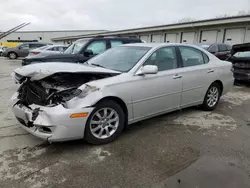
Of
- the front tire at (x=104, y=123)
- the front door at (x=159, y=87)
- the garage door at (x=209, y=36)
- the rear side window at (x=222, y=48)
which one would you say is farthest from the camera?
the garage door at (x=209, y=36)

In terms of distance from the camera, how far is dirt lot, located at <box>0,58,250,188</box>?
8.27ft

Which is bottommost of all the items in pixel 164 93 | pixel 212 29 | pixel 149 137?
pixel 149 137

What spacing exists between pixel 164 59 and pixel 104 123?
1.70 metres

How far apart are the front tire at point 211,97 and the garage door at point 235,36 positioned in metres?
12.1

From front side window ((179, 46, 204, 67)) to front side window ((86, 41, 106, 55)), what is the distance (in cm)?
390

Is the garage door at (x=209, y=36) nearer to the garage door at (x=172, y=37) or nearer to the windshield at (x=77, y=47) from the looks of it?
the garage door at (x=172, y=37)

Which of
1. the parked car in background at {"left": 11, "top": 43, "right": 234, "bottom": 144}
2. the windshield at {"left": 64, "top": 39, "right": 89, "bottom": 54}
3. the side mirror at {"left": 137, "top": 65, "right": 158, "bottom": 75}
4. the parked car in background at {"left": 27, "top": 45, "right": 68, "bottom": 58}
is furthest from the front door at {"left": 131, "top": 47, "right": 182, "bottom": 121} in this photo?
the parked car in background at {"left": 27, "top": 45, "right": 68, "bottom": 58}

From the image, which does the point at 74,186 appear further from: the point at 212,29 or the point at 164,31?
the point at 164,31

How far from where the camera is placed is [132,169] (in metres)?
2.74

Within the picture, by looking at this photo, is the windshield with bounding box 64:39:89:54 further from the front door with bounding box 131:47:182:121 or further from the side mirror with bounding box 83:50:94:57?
the front door with bounding box 131:47:182:121

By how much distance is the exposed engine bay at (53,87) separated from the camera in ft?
10.0

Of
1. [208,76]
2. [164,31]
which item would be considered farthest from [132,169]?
[164,31]

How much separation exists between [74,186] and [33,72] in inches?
67.6

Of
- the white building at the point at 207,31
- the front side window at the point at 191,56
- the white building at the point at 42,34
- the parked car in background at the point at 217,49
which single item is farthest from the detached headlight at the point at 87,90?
the white building at the point at 42,34
